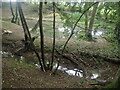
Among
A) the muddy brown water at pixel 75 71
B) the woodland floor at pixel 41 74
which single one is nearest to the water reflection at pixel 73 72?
the muddy brown water at pixel 75 71

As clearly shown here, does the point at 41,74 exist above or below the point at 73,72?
above

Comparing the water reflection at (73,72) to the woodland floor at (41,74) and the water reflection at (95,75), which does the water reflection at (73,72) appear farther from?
the water reflection at (95,75)

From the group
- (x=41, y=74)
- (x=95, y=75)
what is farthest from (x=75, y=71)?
(x=41, y=74)

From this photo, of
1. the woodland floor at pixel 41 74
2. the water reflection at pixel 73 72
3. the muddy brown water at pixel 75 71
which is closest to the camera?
the woodland floor at pixel 41 74

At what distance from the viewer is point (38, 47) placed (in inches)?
440

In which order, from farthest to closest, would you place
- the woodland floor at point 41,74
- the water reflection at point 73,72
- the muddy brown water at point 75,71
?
the water reflection at point 73,72 → the muddy brown water at point 75,71 → the woodland floor at point 41,74

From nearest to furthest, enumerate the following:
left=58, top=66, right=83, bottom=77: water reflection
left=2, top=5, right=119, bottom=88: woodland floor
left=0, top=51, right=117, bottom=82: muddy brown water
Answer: left=2, top=5, right=119, bottom=88: woodland floor
left=0, top=51, right=117, bottom=82: muddy brown water
left=58, top=66, right=83, bottom=77: water reflection

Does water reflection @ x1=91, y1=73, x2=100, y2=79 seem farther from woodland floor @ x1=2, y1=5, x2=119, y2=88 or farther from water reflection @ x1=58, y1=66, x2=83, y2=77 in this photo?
water reflection @ x1=58, y1=66, x2=83, y2=77

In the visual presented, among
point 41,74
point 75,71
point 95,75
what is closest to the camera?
point 41,74

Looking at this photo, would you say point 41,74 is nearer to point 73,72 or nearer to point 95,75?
point 73,72

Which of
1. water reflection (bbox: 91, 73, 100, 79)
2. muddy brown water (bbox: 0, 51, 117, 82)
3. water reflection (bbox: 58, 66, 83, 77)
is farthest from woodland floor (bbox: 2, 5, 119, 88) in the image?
water reflection (bbox: 58, 66, 83, 77)

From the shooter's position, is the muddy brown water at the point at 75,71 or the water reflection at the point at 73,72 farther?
the water reflection at the point at 73,72

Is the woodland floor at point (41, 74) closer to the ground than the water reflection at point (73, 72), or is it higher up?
higher up

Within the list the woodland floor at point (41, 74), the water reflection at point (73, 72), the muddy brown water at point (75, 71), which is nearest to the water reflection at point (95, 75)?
the muddy brown water at point (75, 71)
